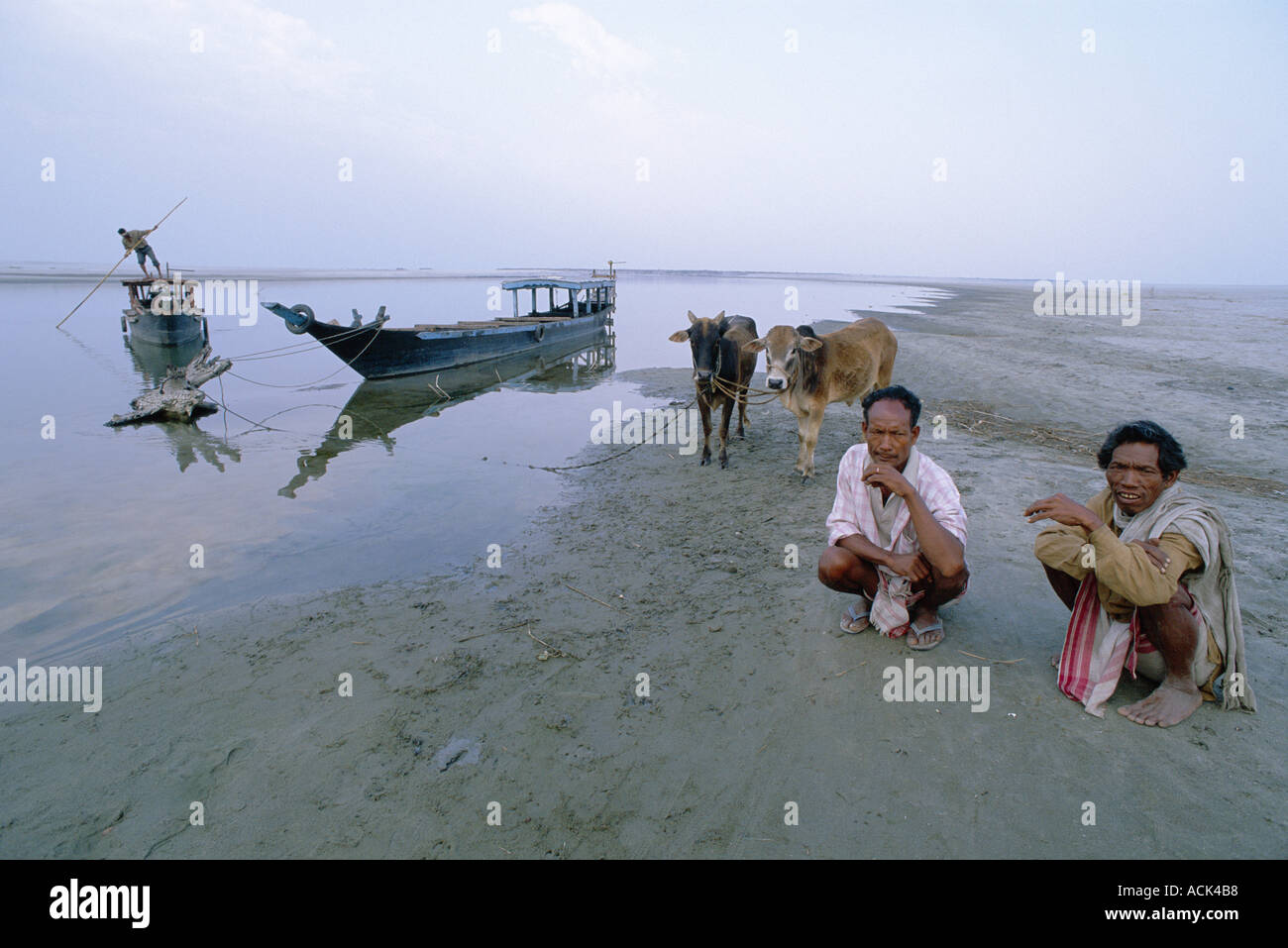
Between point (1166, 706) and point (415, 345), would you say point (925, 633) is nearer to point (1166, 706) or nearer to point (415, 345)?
point (1166, 706)

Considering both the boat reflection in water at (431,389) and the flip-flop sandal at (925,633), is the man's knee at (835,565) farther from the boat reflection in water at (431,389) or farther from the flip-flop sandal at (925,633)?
the boat reflection in water at (431,389)

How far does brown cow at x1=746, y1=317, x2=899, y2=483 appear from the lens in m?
7.07

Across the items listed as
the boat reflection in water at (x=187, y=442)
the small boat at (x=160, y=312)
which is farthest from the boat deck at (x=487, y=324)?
the small boat at (x=160, y=312)

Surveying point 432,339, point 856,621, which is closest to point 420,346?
point 432,339

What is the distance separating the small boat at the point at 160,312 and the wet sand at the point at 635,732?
20385mm

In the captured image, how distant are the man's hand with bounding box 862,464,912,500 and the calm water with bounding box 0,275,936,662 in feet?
12.9

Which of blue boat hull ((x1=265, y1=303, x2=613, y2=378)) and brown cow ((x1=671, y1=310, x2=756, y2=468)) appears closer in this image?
brown cow ((x1=671, y1=310, x2=756, y2=468))

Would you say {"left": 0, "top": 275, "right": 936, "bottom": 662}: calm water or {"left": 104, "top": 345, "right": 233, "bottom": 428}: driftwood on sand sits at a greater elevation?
{"left": 104, "top": 345, "right": 233, "bottom": 428}: driftwood on sand

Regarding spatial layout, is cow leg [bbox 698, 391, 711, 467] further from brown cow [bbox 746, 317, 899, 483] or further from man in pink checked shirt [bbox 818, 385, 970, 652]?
man in pink checked shirt [bbox 818, 385, 970, 652]

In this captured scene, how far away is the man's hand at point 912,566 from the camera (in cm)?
332

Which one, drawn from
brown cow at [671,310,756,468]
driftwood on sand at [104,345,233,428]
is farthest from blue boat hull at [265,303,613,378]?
brown cow at [671,310,756,468]

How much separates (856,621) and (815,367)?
453 cm
